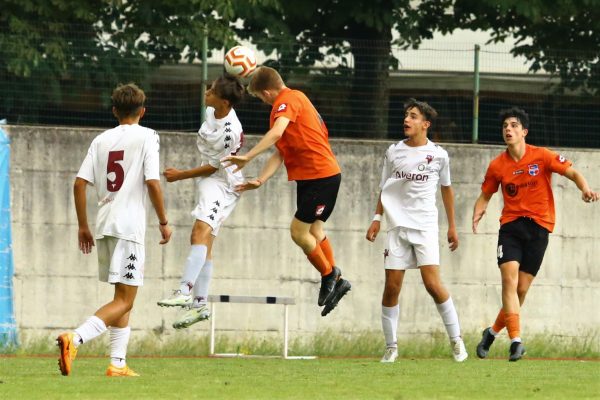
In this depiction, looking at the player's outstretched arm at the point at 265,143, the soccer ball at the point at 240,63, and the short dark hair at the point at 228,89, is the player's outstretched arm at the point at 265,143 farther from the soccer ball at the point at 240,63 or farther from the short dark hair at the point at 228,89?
the soccer ball at the point at 240,63

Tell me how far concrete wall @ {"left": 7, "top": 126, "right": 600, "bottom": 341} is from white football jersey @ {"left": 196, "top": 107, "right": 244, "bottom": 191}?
3.58 m

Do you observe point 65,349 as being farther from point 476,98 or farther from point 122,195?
point 476,98

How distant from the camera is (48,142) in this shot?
16.3 metres

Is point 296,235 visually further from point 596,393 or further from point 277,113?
point 596,393

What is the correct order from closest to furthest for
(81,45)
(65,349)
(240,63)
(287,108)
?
(65,349) → (287,108) → (240,63) → (81,45)

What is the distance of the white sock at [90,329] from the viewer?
1065cm

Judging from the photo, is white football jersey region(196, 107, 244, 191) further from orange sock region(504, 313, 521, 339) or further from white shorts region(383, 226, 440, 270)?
orange sock region(504, 313, 521, 339)

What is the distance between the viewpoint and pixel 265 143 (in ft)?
39.1

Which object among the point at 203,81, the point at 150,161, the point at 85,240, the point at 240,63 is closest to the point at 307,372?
the point at 85,240

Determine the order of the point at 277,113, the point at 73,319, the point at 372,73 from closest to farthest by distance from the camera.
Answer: the point at 277,113
the point at 73,319
the point at 372,73

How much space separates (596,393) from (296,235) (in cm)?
356

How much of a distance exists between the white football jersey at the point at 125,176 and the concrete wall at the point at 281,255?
543 cm

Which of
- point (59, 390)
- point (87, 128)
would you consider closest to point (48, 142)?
point (87, 128)

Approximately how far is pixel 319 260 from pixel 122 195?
2.61 m
